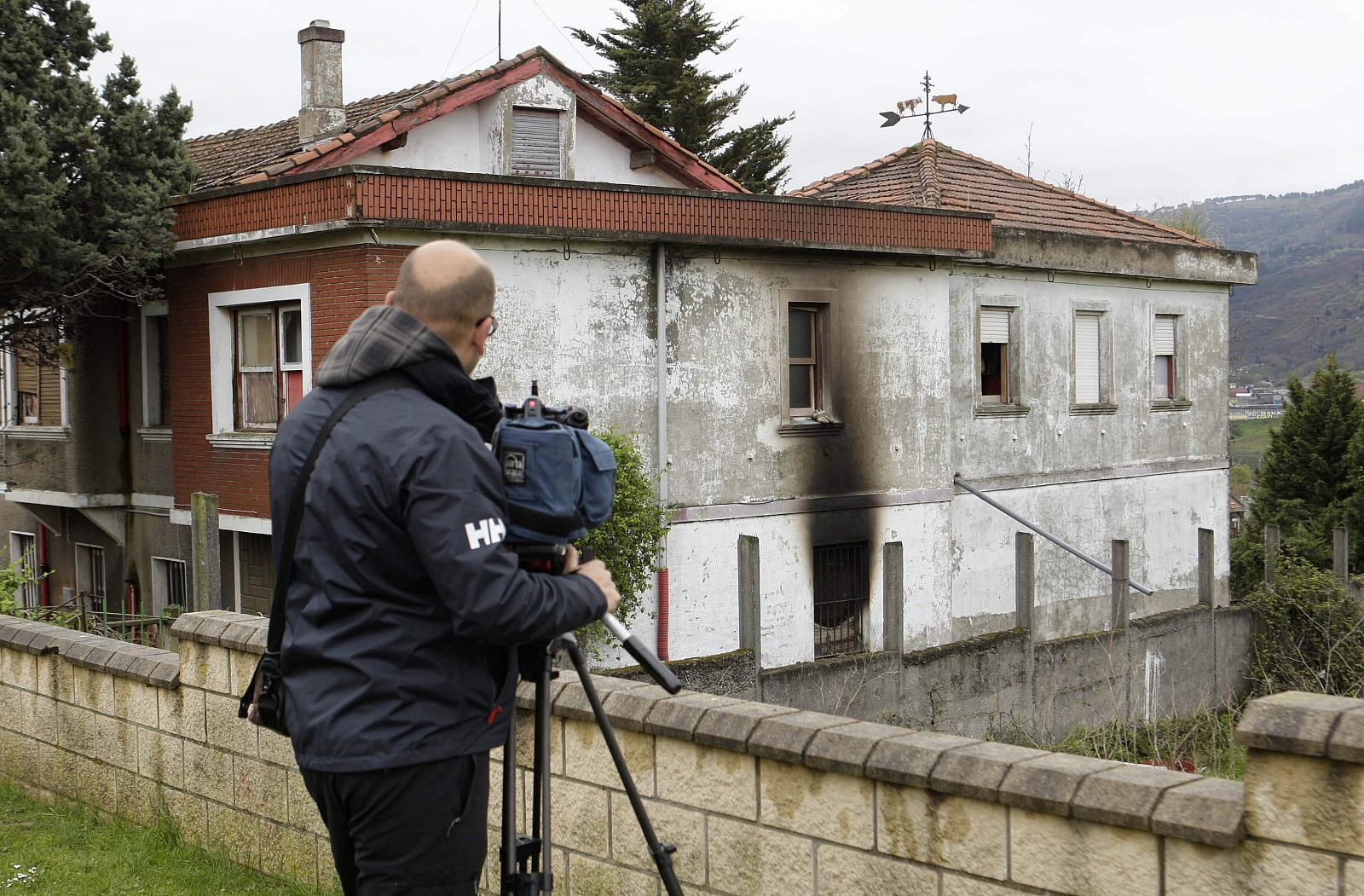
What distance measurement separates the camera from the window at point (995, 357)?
869 inches

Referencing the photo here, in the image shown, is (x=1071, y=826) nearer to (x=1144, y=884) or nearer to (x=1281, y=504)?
(x=1144, y=884)

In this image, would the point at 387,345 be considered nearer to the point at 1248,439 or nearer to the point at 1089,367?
the point at 1089,367

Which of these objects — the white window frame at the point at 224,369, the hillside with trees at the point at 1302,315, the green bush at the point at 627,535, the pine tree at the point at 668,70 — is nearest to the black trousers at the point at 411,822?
the green bush at the point at 627,535

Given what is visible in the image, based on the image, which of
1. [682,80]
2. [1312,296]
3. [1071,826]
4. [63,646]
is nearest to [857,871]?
[1071,826]

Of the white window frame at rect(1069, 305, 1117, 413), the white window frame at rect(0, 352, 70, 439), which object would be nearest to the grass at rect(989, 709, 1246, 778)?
the white window frame at rect(1069, 305, 1117, 413)

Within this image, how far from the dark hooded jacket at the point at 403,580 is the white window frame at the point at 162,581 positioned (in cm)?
1771

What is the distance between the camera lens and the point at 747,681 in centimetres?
1634

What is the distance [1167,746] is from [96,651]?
759 centimetres

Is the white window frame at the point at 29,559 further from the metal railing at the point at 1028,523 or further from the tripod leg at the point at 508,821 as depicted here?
the tripod leg at the point at 508,821

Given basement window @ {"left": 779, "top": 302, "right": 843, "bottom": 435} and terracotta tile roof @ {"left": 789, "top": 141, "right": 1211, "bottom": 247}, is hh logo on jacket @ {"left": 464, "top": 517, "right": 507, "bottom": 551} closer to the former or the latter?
basement window @ {"left": 779, "top": 302, "right": 843, "bottom": 435}

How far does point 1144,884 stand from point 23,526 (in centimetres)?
2347

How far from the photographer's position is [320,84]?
2047 cm

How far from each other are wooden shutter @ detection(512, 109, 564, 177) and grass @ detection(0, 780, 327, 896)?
13966mm

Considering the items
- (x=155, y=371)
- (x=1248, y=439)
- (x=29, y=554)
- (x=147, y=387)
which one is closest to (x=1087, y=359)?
(x=155, y=371)
